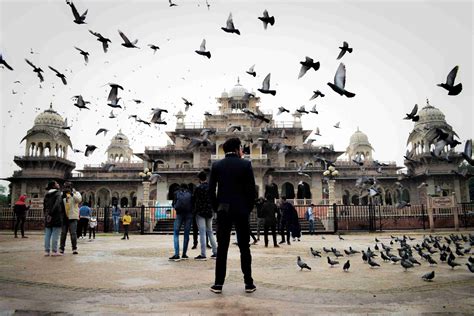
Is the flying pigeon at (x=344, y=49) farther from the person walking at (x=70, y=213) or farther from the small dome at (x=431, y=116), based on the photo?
the small dome at (x=431, y=116)

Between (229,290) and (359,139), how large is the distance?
164 ft

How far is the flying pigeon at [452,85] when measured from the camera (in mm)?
5391

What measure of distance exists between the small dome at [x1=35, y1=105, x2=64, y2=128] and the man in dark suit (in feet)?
135

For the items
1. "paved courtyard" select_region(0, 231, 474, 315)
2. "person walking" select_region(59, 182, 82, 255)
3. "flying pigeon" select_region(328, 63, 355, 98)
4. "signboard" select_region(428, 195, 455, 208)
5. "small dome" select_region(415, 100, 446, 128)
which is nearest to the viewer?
"paved courtyard" select_region(0, 231, 474, 315)

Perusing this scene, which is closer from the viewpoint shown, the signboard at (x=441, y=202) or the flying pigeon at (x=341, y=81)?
the flying pigeon at (x=341, y=81)

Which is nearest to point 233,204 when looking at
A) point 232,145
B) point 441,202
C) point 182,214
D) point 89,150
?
point 232,145

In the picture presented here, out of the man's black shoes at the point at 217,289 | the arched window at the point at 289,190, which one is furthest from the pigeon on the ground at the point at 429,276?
the arched window at the point at 289,190

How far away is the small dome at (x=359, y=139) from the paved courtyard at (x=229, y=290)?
46652 mm

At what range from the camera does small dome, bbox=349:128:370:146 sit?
165 ft

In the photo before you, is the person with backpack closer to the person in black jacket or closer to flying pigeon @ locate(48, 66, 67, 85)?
the person in black jacket

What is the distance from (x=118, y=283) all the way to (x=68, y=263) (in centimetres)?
267

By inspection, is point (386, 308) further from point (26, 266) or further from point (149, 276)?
point (26, 266)

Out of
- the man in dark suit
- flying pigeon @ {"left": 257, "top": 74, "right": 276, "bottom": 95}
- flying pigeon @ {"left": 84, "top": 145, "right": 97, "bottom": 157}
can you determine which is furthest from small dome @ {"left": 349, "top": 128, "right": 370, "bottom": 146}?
the man in dark suit

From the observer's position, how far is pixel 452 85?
550 cm
